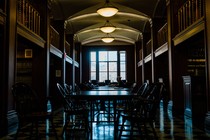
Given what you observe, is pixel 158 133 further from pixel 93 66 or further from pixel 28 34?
pixel 93 66

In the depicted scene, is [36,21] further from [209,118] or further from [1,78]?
[209,118]

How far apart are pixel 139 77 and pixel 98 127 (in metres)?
12.4

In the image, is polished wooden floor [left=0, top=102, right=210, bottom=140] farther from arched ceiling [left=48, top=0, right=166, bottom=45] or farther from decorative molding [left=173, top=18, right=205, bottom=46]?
arched ceiling [left=48, top=0, right=166, bottom=45]

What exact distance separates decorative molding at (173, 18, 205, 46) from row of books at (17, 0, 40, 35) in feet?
13.7

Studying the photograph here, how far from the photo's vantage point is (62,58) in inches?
436

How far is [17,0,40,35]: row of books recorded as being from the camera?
21.1 feet

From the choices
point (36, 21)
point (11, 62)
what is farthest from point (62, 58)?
point (11, 62)

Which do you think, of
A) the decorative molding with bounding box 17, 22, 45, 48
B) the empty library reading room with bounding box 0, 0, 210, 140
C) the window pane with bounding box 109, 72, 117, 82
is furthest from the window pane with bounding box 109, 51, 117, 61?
the decorative molding with bounding box 17, 22, 45, 48

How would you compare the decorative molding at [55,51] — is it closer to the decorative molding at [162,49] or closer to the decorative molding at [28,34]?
the decorative molding at [28,34]

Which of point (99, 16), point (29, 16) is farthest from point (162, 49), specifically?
point (29, 16)

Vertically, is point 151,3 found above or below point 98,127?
above

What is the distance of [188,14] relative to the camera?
6.96 meters

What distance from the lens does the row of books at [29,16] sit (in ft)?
21.1

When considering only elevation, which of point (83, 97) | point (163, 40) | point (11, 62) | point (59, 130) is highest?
point (163, 40)
